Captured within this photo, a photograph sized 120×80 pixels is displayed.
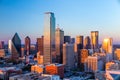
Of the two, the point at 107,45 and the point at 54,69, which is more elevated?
the point at 107,45

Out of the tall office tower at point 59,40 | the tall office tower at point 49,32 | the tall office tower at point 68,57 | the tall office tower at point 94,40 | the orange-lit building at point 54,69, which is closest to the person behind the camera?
the orange-lit building at point 54,69

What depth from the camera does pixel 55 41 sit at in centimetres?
1120

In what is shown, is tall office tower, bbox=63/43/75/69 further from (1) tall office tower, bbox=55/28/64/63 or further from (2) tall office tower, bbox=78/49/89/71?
(1) tall office tower, bbox=55/28/64/63

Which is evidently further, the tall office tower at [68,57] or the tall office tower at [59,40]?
the tall office tower at [59,40]

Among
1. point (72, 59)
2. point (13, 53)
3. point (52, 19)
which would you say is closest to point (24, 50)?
point (13, 53)

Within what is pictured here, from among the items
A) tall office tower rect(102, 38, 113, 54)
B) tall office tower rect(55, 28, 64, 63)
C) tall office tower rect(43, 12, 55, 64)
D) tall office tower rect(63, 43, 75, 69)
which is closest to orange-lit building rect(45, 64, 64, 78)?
tall office tower rect(63, 43, 75, 69)

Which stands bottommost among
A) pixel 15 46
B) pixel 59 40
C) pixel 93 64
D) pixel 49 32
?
pixel 93 64

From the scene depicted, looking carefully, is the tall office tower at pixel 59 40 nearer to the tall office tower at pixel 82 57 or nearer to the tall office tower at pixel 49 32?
the tall office tower at pixel 49 32

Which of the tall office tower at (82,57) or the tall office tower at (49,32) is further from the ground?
the tall office tower at (49,32)

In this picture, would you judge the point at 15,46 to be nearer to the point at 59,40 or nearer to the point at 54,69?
the point at 59,40

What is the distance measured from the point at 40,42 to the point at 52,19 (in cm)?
163

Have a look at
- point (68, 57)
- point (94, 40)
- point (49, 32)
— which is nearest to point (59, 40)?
point (49, 32)

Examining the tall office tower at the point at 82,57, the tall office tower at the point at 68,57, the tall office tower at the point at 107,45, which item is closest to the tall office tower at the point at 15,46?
the tall office tower at the point at 68,57

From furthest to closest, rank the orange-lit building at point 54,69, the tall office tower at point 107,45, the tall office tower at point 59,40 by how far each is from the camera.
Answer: the tall office tower at point 107,45
the tall office tower at point 59,40
the orange-lit building at point 54,69
